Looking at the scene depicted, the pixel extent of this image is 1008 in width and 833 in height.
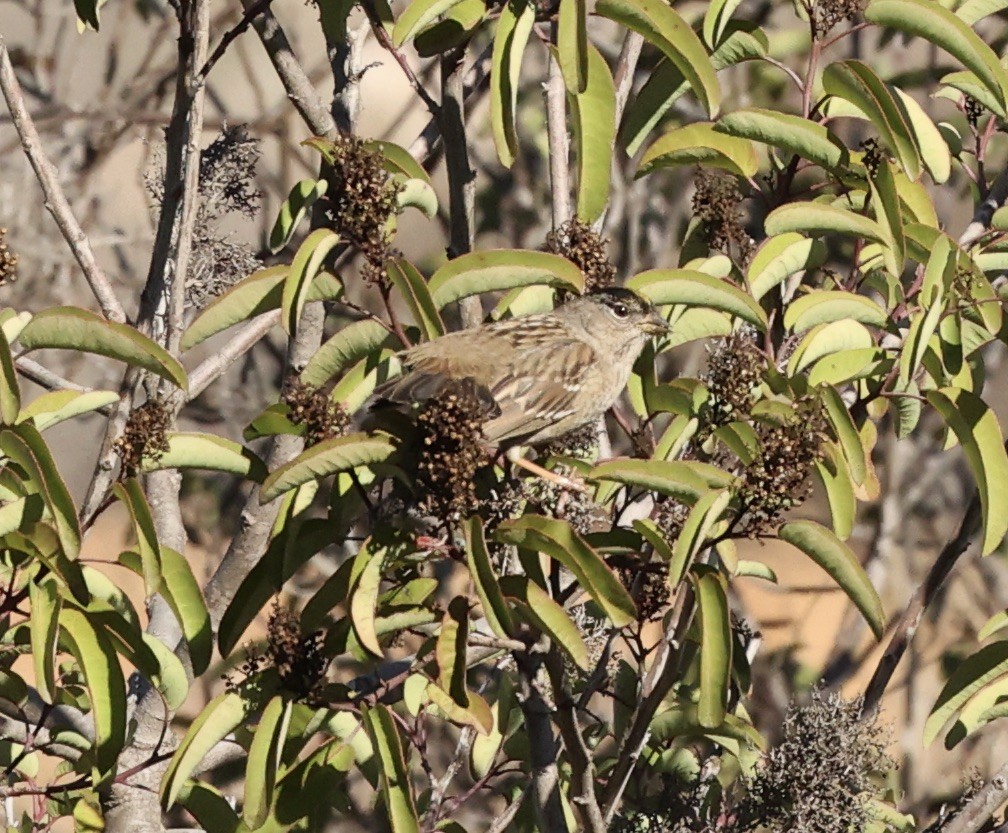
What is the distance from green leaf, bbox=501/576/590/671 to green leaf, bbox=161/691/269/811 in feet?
1.85

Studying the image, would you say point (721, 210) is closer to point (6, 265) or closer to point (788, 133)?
point (788, 133)

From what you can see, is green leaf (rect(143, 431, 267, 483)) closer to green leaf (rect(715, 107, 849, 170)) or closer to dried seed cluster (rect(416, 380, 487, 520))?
dried seed cluster (rect(416, 380, 487, 520))

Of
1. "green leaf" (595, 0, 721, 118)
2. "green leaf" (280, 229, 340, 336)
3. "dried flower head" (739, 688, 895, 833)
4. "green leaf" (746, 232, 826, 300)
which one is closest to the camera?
"green leaf" (280, 229, 340, 336)

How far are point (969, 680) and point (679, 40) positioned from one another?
1.63 m

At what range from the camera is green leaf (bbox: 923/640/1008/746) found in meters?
3.81

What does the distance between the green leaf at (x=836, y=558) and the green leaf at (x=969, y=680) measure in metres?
0.67

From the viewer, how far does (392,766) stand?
3.10 metres

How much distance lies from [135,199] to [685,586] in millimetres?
7047

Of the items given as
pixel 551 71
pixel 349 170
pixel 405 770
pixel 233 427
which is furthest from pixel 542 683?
pixel 233 427

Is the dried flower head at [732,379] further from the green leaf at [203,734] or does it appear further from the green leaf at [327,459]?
the green leaf at [203,734]

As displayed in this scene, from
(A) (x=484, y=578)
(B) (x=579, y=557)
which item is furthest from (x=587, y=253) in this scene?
(A) (x=484, y=578)

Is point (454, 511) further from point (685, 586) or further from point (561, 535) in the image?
point (685, 586)

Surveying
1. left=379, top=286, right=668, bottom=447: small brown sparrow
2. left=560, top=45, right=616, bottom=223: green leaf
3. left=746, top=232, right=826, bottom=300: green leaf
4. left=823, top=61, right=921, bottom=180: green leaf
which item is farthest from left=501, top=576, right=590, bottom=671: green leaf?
left=823, top=61, right=921, bottom=180: green leaf

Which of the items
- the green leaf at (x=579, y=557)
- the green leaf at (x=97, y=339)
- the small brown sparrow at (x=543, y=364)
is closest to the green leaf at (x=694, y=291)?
the small brown sparrow at (x=543, y=364)
